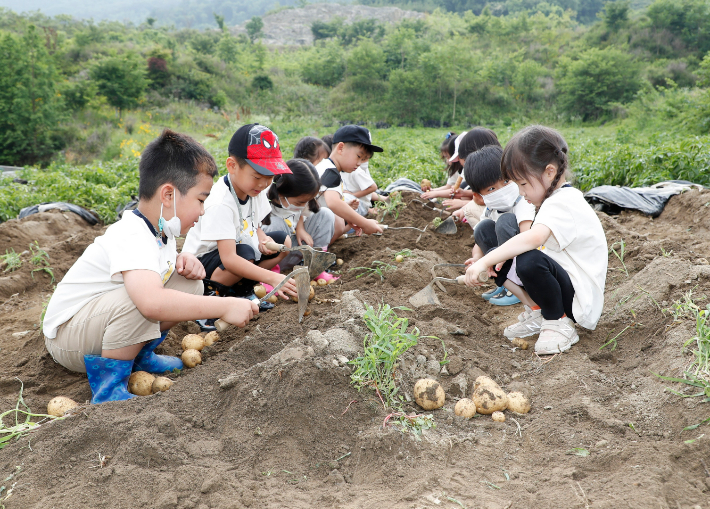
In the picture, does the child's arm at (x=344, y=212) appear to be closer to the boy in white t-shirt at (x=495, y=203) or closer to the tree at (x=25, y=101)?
the boy in white t-shirt at (x=495, y=203)

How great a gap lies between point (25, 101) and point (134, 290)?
849 inches

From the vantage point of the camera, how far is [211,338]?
301cm

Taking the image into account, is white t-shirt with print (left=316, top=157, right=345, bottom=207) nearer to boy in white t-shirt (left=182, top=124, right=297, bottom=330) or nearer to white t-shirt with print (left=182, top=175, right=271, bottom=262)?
white t-shirt with print (left=182, top=175, right=271, bottom=262)

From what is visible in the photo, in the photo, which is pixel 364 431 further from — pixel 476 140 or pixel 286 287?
pixel 476 140

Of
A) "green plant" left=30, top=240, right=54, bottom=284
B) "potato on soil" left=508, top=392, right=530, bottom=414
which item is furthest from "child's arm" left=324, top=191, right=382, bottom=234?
"potato on soil" left=508, top=392, right=530, bottom=414

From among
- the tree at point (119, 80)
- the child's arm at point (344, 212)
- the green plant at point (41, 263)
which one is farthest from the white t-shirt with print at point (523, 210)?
the tree at point (119, 80)

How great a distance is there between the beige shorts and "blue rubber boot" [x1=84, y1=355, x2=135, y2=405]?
7 centimetres

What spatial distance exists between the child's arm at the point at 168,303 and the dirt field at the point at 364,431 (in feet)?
1.01

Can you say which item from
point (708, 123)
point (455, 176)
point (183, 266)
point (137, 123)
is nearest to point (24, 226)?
point (183, 266)

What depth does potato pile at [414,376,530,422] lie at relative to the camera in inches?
84.0

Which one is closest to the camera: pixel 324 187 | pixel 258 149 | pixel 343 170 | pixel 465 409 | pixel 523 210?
pixel 465 409

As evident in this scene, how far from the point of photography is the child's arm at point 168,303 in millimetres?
2193

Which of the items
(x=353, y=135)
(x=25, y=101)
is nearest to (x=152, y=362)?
(x=353, y=135)

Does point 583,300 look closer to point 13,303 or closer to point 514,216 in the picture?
point 514,216
